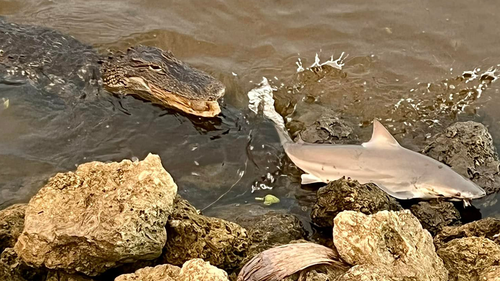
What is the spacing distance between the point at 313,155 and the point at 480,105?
259 centimetres

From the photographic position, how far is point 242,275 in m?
3.21

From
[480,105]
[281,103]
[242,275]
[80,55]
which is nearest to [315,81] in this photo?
[281,103]

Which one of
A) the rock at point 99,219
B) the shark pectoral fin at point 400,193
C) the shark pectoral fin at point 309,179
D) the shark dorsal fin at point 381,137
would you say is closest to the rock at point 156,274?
the rock at point 99,219

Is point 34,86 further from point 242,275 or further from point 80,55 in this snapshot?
point 242,275

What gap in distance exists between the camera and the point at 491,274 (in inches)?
117

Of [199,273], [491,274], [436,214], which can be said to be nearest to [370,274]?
[491,274]

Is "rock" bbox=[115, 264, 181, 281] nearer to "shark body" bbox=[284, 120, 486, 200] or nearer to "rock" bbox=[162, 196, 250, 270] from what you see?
"rock" bbox=[162, 196, 250, 270]

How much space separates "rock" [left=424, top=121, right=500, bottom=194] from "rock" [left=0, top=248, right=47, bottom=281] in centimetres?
415

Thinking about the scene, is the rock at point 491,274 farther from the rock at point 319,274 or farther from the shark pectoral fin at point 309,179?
the shark pectoral fin at point 309,179

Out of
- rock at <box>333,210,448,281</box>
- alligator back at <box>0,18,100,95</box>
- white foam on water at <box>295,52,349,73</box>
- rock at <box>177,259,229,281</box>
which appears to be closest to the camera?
rock at <box>177,259,229,281</box>

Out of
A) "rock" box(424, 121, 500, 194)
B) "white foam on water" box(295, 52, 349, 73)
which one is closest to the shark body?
"rock" box(424, 121, 500, 194)

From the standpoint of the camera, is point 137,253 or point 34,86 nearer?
point 137,253

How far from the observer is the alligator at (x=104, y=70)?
5.91 m

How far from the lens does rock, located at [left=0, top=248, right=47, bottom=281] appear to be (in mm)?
3471
